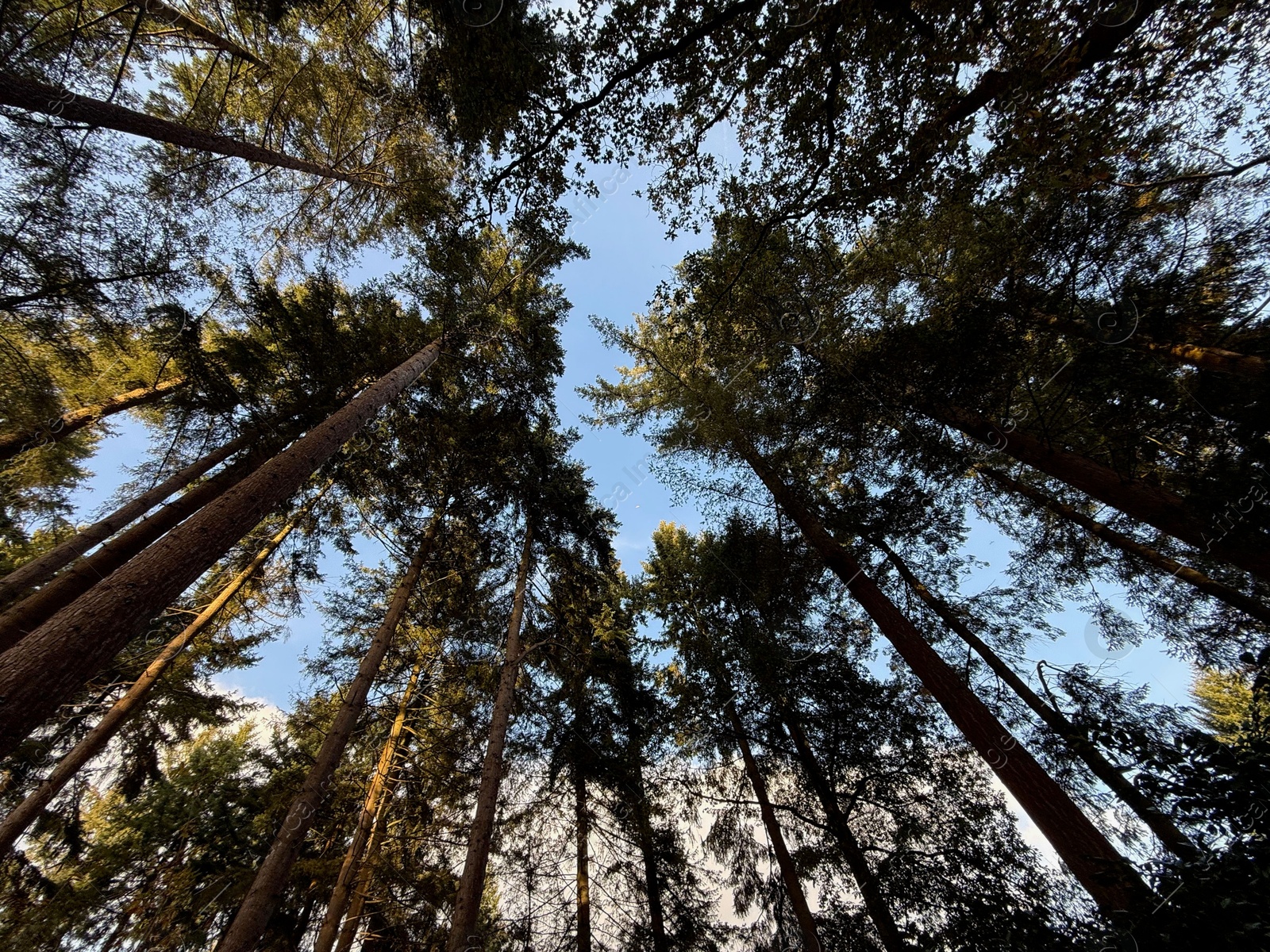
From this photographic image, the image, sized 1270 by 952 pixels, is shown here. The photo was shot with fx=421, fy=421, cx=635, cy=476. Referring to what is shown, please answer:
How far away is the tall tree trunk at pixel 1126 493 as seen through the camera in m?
4.10

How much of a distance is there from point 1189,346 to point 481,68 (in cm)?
879

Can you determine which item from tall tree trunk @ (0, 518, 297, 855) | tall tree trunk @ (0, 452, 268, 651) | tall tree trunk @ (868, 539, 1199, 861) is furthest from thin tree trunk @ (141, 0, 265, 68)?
tall tree trunk @ (868, 539, 1199, 861)

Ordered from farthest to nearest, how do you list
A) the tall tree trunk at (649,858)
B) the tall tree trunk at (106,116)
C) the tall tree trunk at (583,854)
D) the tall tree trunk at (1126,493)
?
1. the tall tree trunk at (649,858)
2. the tall tree trunk at (583,854)
3. the tall tree trunk at (106,116)
4. the tall tree trunk at (1126,493)

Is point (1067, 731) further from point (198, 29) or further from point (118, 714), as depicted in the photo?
point (198, 29)

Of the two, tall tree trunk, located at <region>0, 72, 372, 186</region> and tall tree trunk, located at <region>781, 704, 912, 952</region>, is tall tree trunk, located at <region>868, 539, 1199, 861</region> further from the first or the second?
tall tree trunk, located at <region>0, 72, 372, 186</region>

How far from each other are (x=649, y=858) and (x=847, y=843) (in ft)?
14.3

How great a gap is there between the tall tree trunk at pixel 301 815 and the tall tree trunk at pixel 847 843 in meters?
6.97

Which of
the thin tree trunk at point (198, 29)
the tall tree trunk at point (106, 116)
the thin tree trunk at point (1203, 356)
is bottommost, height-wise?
the thin tree trunk at point (1203, 356)

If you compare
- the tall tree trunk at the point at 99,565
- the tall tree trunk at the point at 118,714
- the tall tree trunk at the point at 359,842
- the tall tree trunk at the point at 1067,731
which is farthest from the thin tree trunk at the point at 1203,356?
the tall tree trunk at the point at 118,714

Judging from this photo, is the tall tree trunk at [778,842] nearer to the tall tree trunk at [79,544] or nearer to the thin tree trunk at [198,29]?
the tall tree trunk at [79,544]

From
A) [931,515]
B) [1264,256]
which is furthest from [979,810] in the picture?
[1264,256]

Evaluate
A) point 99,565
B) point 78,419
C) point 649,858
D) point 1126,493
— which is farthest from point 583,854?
point 78,419

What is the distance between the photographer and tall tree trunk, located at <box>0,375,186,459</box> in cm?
757

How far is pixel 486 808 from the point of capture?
18.5ft
